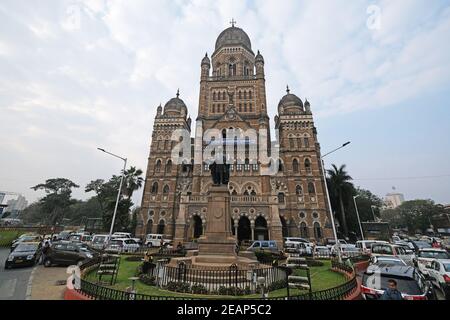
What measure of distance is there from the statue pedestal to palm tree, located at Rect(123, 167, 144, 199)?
95.7 feet

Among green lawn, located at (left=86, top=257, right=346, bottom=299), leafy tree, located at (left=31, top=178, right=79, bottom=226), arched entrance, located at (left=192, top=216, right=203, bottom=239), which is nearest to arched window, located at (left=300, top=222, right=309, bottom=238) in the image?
arched entrance, located at (left=192, top=216, right=203, bottom=239)

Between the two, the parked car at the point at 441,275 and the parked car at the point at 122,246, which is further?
the parked car at the point at 122,246

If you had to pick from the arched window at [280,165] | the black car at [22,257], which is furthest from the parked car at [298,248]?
the black car at [22,257]

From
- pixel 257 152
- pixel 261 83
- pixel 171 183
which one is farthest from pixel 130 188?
pixel 261 83

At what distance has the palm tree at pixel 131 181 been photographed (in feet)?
124

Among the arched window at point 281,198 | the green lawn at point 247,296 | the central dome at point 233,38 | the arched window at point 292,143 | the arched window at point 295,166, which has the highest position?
the central dome at point 233,38

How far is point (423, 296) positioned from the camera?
599 centimetres

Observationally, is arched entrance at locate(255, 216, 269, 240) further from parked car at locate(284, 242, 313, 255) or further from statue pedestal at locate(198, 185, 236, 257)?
statue pedestal at locate(198, 185, 236, 257)

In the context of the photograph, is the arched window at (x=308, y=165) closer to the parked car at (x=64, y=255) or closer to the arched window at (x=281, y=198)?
the arched window at (x=281, y=198)

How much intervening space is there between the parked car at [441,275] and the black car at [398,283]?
357 cm

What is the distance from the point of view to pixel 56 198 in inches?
2349

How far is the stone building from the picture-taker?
29.1 meters

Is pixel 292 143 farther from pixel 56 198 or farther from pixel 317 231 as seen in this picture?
pixel 56 198

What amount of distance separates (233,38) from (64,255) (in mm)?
45330
